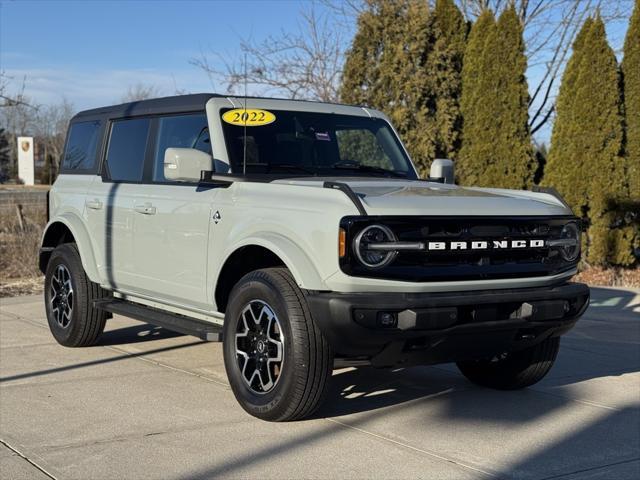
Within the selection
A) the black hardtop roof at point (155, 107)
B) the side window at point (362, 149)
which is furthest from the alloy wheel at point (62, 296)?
the side window at point (362, 149)

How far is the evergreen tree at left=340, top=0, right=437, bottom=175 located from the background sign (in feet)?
142

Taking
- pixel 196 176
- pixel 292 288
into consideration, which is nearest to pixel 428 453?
pixel 292 288

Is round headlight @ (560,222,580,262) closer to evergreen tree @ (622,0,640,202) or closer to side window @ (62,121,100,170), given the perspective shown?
side window @ (62,121,100,170)

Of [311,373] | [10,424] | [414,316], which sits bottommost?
[10,424]

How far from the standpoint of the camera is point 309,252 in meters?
4.68

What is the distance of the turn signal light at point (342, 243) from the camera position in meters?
4.44

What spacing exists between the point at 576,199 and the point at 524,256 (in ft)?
27.9

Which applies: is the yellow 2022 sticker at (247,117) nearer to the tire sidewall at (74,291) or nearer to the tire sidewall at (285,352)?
the tire sidewall at (285,352)

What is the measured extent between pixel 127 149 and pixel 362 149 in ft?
6.46

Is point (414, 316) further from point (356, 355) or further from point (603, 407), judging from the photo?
point (603, 407)

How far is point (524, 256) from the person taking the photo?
16.6ft

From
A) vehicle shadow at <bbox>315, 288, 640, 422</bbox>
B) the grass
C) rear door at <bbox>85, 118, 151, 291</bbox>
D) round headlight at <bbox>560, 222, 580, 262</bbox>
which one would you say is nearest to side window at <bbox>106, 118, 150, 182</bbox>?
rear door at <bbox>85, 118, 151, 291</bbox>

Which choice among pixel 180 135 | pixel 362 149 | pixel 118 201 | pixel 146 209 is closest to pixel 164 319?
pixel 146 209

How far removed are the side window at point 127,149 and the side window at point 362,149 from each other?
1594 mm
